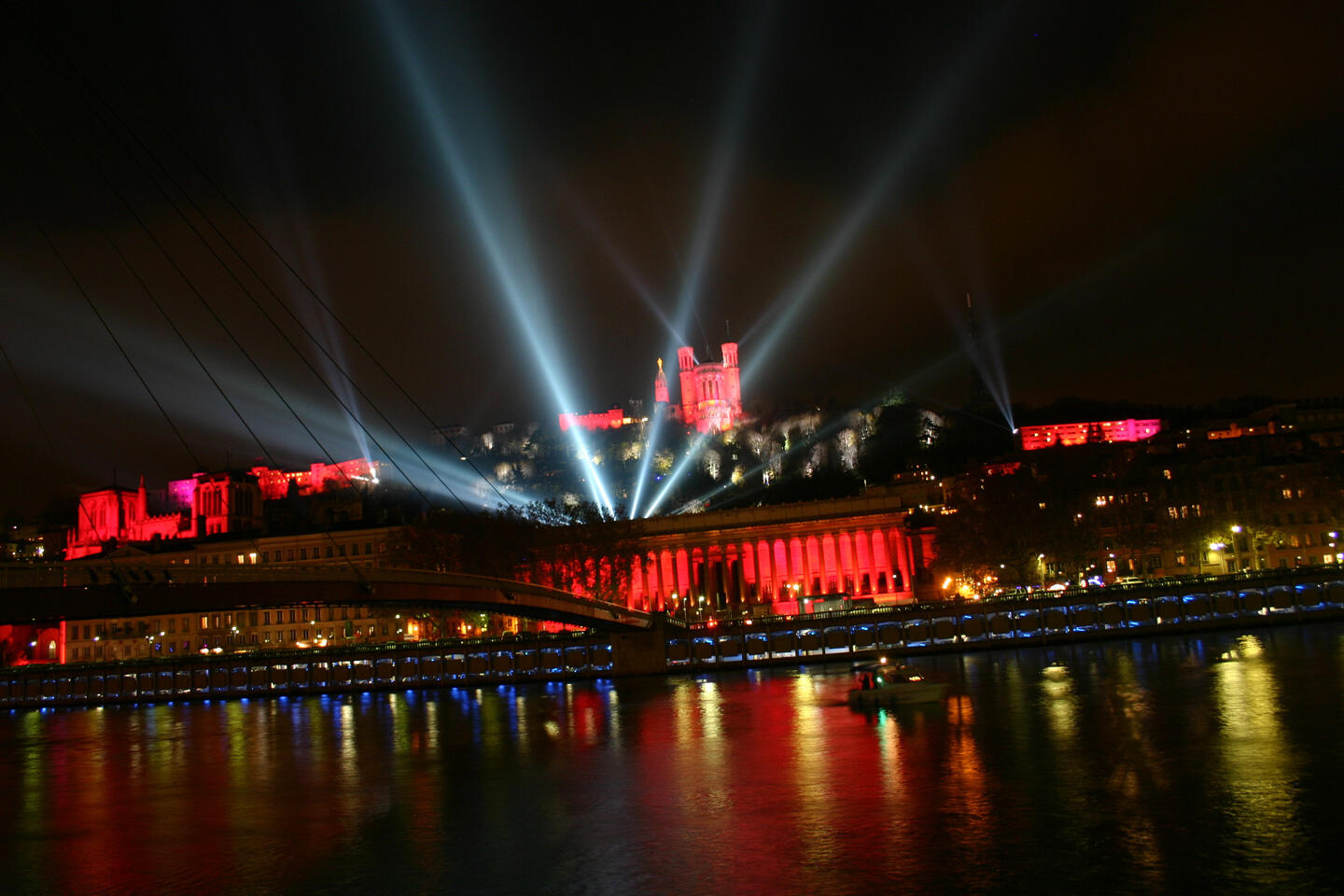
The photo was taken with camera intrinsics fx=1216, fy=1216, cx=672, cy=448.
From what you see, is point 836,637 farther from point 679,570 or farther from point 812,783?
point 679,570

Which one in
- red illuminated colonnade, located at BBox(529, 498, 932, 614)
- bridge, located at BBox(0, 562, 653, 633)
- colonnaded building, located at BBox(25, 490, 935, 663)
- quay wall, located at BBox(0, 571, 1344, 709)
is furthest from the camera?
red illuminated colonnade, located at BBox(529, 498, 932, 614)

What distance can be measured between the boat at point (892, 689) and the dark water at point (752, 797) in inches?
51.0

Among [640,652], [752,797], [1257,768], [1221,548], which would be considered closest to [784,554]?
[1221,548]

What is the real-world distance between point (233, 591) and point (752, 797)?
23.1 m

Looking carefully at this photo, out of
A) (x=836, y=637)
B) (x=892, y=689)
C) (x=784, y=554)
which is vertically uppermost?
(x=784, y=554)

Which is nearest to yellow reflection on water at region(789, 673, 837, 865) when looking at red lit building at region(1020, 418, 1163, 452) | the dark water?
the dark water

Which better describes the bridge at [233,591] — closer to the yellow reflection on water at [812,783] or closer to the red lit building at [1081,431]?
the yellow reflection on water at [812,783]

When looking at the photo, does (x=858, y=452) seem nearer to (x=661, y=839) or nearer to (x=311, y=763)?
(x=311, y=763)

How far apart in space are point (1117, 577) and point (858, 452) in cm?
8521

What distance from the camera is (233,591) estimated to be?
41.8 m

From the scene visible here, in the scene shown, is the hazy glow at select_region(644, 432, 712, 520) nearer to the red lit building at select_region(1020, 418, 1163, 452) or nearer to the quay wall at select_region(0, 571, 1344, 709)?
the red lit building at select_region(1020, 418, 1163, 452)

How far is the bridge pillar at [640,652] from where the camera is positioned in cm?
6588

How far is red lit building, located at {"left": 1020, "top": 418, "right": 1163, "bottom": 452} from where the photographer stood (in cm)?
17000

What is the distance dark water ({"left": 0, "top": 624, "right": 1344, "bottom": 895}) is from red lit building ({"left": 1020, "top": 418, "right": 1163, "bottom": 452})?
126 meters
